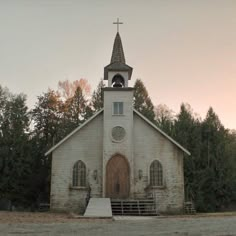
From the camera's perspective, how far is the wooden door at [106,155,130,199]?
23234 millimetres

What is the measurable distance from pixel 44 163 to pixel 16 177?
8.71ft

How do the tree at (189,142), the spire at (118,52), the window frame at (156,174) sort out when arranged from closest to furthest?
1. the window frame at (156,174)
2. the spire at (118,52)
3. the tree at (189,142)

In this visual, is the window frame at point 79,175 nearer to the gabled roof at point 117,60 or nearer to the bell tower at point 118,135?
the bell tower at point 118,135

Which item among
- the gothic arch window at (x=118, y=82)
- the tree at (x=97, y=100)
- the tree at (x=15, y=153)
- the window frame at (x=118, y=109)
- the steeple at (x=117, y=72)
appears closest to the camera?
the window frame at (x=118, y=109)

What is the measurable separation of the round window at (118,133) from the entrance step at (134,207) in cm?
403

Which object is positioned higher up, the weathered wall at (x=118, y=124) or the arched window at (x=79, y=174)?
the weathered wall at (x=118, y=124)

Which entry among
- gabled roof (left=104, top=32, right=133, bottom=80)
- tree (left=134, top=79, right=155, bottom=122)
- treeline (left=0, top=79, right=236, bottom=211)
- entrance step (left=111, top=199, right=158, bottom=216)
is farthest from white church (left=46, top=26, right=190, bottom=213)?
tree (left=134, top=79, right=155, bottom=122)

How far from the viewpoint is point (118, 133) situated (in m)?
23.9

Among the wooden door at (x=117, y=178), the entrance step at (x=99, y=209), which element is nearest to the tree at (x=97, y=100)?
the wooden door at (x=117, y=178)

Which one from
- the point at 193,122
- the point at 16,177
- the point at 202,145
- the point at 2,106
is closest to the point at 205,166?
the point at 202,145

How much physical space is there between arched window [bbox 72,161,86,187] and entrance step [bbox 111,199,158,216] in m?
2.60

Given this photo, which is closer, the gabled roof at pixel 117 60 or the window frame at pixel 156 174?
the window frame at pixel 156 174

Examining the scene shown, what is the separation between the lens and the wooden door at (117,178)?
23234 millimetres

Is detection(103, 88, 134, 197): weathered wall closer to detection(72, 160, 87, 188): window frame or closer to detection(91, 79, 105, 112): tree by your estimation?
detection(72, 160, 87, 188): window frame
